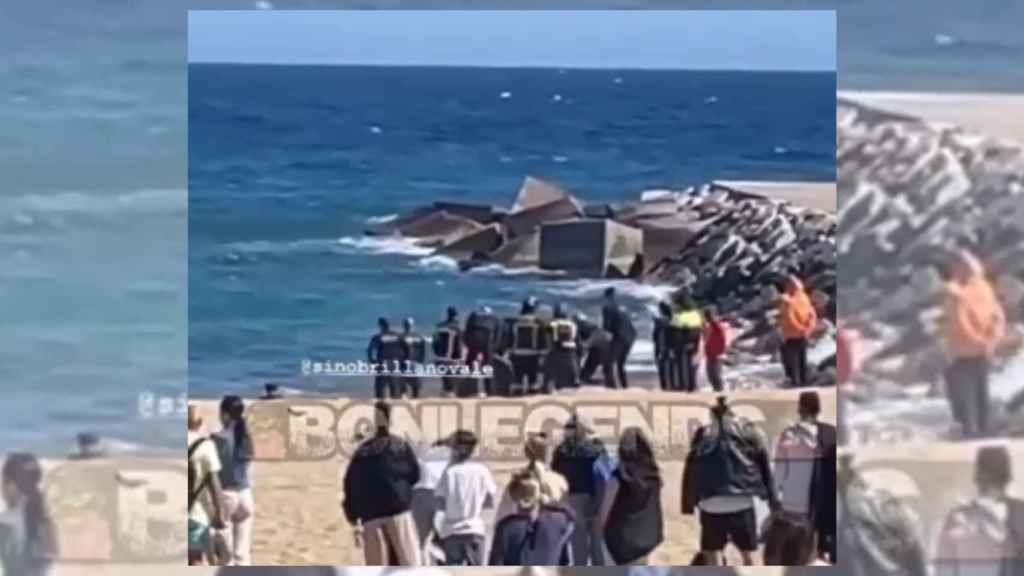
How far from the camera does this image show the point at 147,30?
145 inches

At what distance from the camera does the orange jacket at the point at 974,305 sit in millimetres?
3637

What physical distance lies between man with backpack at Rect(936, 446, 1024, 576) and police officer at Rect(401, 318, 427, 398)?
43.9 inches

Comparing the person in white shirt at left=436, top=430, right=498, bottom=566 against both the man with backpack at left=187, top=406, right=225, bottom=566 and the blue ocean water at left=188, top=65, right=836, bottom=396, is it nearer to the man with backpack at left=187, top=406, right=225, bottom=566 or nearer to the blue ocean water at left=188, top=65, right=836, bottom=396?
the blue ocean water at left=188, top=65, right=836, bottom=396

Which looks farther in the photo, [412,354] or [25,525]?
[25,525]

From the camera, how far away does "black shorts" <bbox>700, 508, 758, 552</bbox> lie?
143 inches

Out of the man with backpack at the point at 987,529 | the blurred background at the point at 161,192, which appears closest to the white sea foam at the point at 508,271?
the blurred background at the point at 161,192

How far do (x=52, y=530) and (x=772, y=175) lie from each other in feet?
5.41

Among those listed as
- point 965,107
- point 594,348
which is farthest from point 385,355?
point 965,107

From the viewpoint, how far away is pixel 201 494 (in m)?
3.67

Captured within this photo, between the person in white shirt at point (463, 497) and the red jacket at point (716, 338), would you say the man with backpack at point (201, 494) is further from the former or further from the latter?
the red jacket at point (716, 338)

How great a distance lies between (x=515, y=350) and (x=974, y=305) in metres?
0.93

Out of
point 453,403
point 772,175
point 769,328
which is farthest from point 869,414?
point 453,403

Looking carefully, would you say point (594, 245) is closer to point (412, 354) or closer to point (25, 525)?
point (412, 354)

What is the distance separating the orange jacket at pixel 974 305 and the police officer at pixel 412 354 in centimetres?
107
